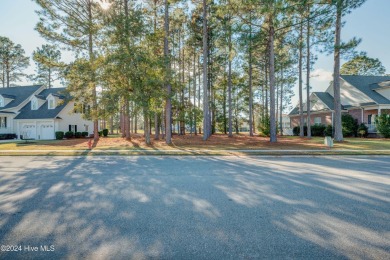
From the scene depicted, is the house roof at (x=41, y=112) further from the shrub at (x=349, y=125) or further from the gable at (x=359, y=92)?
the gable at (x=359, y=92)

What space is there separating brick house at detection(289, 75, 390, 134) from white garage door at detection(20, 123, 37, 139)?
39180 mm

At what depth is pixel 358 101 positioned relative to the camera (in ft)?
83.9

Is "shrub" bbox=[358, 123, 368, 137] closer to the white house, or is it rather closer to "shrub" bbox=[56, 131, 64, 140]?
the white house

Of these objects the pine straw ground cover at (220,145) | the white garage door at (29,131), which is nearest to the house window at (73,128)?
the white garage door at (29,131)

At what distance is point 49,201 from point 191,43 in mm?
25864

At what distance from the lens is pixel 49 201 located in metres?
4.60

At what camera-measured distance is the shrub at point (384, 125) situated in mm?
20516

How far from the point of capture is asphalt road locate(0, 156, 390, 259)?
2775mm

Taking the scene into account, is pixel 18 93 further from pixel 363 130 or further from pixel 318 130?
pixel 363 130

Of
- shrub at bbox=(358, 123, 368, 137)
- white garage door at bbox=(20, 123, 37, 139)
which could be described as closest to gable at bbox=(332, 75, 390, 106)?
shrub at bbox=(358, 123, 368, 137)

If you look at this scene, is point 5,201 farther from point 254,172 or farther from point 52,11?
point 52,11

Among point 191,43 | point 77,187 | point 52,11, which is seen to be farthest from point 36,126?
point 77,187

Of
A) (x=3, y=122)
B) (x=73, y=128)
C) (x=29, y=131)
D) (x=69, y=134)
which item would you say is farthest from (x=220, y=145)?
(x=3, y=122)

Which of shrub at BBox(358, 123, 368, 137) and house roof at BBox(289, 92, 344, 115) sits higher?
house roof at BBox(289, 92, 344, 115)
